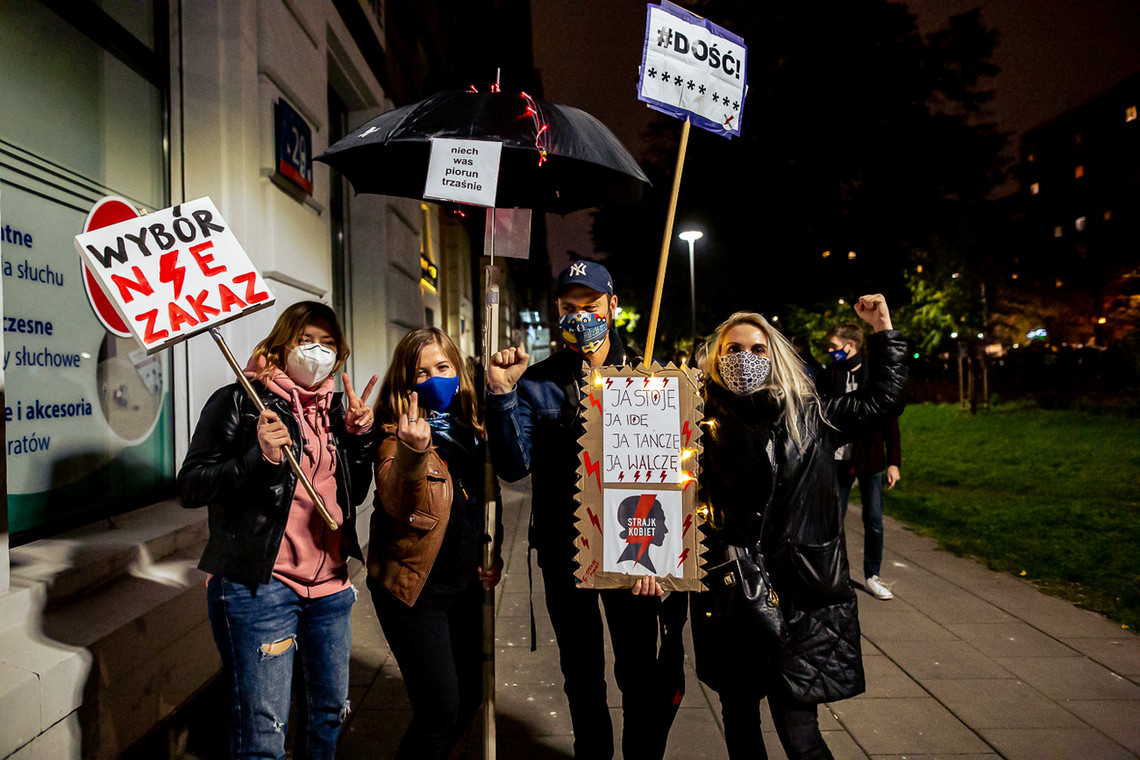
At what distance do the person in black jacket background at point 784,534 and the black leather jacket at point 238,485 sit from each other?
142cm

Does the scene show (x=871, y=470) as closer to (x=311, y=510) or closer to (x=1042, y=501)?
(x=311, y=510)

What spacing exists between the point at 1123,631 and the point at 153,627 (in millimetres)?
5600

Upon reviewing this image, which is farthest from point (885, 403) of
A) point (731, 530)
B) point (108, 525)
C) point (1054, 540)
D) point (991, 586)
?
point (1054, 540)

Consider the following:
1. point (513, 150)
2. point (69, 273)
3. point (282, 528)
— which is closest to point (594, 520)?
point (282, 528)

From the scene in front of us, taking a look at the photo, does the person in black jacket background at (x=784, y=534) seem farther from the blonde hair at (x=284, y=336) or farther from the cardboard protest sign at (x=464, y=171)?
the blonde hair at (x=284, y=336)

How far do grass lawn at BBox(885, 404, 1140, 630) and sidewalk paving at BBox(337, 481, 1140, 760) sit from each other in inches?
33.5

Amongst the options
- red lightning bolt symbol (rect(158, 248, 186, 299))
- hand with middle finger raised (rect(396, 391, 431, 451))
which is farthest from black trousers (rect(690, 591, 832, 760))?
red lightning bolt symbol (rect(158, 248, 186, 299))

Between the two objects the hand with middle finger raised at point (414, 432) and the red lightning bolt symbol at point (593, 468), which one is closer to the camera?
the hand with middle finger raised at point (414, 432)

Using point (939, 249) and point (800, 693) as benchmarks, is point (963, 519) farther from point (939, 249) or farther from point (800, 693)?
point (939, 249)

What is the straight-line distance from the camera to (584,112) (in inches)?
128

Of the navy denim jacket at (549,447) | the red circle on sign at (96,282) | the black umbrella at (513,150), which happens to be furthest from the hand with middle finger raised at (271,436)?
the red circle on sign at (96,282)

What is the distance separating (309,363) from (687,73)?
1722mm

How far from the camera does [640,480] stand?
7.45 ft

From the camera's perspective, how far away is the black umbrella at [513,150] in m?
2.72
